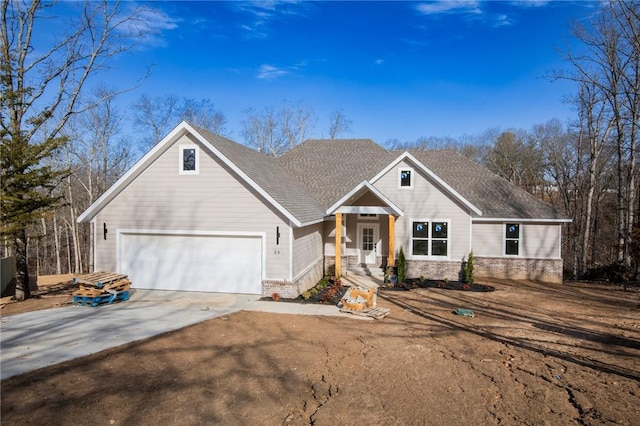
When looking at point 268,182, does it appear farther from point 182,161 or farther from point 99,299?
point 99,299

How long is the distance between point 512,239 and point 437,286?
5.22 meters

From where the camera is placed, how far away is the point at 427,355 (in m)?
7.98

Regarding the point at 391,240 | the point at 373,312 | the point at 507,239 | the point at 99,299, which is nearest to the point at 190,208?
the point at 99,299

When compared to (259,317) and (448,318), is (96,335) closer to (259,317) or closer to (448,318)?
(259,317)

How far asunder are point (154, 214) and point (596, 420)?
13.5 m

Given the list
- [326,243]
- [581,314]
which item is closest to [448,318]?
[581,314]

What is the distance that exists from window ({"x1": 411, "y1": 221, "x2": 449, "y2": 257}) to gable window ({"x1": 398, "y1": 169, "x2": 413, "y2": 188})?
190 centimetres

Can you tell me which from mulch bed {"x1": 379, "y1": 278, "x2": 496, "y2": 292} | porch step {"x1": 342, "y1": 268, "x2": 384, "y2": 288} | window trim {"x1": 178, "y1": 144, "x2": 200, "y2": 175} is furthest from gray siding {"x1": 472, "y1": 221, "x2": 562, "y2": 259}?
window trim {"x1": 178, "y1": 144, "x2": 200, "y2": 175}

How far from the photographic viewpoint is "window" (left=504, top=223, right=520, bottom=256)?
1828cm

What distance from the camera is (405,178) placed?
1808cm

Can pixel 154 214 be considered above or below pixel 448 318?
above

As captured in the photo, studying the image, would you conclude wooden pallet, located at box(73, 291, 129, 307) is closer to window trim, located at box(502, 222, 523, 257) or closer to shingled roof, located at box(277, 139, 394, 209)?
shingled roof, located at box(277, 139, 394, 209)

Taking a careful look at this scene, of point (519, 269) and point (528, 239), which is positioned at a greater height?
point (528, 239)

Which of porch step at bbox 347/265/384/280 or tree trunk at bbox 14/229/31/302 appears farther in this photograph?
porch step at bbox 347/265/384/280
